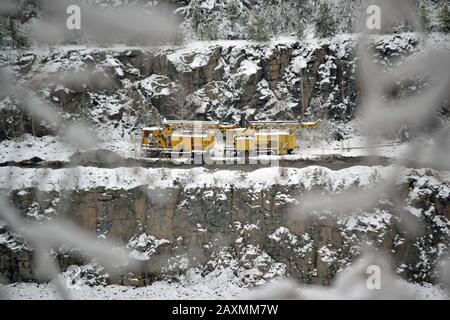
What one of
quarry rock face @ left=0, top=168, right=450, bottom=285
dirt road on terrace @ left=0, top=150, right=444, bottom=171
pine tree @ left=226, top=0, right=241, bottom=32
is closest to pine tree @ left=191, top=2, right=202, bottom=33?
pine tree @ left=226, top=0, right=241, bottom=32

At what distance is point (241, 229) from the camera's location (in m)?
13.9

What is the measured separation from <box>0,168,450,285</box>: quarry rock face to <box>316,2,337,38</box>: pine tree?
11.8 m

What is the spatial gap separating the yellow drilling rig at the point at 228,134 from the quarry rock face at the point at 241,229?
3520 millimetres

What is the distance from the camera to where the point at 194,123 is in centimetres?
1723

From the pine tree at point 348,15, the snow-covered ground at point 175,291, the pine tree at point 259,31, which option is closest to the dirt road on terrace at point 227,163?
the snow-covered ground at point 175,291

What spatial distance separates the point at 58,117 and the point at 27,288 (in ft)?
34.5

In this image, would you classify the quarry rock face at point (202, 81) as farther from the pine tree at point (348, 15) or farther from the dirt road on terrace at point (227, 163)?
the dirt road on terrace at point (227, 163)

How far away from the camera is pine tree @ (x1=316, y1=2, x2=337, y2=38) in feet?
71.6

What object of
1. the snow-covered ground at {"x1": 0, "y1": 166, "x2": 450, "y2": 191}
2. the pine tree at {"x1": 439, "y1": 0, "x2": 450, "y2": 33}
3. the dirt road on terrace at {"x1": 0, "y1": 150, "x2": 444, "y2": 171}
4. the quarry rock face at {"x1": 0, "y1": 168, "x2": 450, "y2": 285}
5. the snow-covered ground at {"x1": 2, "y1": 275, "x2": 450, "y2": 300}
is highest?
the pine tree at {"x1": 439, "y1": 0, "x2": 450, "y2": 33}

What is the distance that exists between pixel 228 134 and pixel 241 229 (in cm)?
576

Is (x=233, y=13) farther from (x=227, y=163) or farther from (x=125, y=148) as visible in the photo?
(x=227, y=163)

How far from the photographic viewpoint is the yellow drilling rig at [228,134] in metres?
17.3

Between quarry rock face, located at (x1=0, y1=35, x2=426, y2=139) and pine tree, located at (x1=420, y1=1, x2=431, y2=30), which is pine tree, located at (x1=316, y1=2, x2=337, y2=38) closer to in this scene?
quarry rock face, located at (x1=0, y1=35, x2=426, y2=139)

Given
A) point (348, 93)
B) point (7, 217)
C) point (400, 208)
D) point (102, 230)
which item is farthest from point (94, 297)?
point (348, 93)
